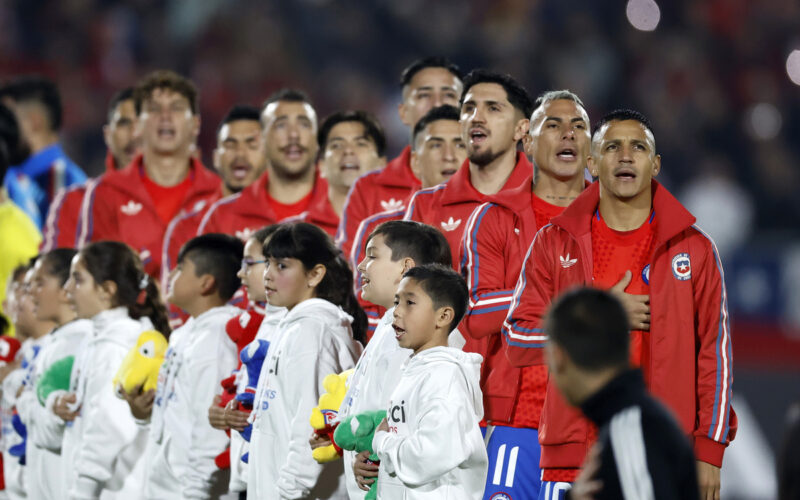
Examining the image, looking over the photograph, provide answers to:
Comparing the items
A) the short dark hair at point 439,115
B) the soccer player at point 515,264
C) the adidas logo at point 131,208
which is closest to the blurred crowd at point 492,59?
the short dark hair at point 439,115

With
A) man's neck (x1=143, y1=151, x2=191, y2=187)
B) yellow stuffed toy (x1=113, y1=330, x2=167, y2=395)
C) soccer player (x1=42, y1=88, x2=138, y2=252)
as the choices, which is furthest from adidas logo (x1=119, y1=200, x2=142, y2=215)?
yellow stuffed toy (x1=113, y1=330, x2=167, y2=395)

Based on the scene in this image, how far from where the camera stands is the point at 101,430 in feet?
20.7

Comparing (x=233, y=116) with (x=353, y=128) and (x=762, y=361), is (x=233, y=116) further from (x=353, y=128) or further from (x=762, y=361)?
(x=762, y=361)

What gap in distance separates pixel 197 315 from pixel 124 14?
10.7 metres

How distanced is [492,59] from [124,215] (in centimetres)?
720

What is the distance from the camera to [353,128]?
7496 millimetres

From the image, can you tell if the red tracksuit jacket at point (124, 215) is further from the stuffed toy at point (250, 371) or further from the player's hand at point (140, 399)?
the stuffed toy at point (250, 371)

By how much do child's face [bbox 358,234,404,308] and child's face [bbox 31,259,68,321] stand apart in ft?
9.21

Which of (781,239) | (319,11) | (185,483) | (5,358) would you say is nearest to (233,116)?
(5,358)

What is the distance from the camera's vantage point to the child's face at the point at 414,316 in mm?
4465

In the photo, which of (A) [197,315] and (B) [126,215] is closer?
(A) [197,315]

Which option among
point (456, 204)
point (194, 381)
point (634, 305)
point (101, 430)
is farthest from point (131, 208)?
point (634, 305)

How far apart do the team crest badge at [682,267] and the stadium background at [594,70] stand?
5.92m

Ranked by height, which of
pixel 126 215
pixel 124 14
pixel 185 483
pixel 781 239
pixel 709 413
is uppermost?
pixel 124 14
